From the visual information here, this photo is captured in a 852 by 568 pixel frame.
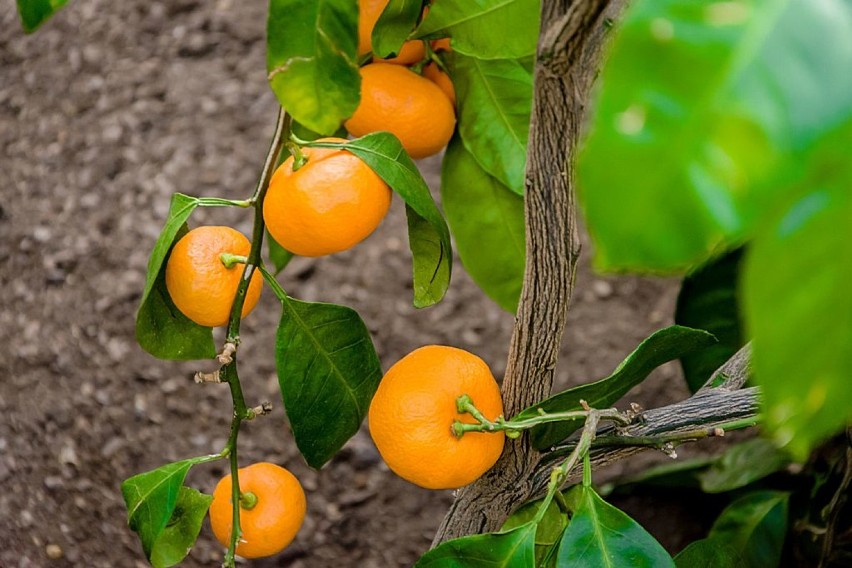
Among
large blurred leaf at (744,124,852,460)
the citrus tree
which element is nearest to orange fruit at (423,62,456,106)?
the citrus tree

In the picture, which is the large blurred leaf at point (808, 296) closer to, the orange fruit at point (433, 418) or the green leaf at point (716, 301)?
the orange fruit at point (433, 418)

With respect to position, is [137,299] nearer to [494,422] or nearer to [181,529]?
[181,529]

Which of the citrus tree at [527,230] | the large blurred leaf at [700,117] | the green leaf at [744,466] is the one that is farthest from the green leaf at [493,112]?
the green leaf at [744,466]

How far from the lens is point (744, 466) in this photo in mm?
923

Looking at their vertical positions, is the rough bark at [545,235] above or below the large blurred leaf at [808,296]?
below

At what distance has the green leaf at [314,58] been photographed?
0.37m

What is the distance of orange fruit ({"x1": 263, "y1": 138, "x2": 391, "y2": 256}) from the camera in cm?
45

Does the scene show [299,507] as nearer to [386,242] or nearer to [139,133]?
[386,242]

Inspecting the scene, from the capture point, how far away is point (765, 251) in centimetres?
18

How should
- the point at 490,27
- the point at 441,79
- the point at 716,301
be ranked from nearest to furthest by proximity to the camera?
the point at 490,27
the point at 441,79
the point at 716,301

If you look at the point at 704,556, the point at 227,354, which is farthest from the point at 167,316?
the point at 704,556

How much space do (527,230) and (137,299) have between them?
2.60 ft

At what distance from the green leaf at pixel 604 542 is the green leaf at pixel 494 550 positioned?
0.7 inches

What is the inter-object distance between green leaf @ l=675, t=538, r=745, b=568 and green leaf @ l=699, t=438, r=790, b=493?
288 millimetres
